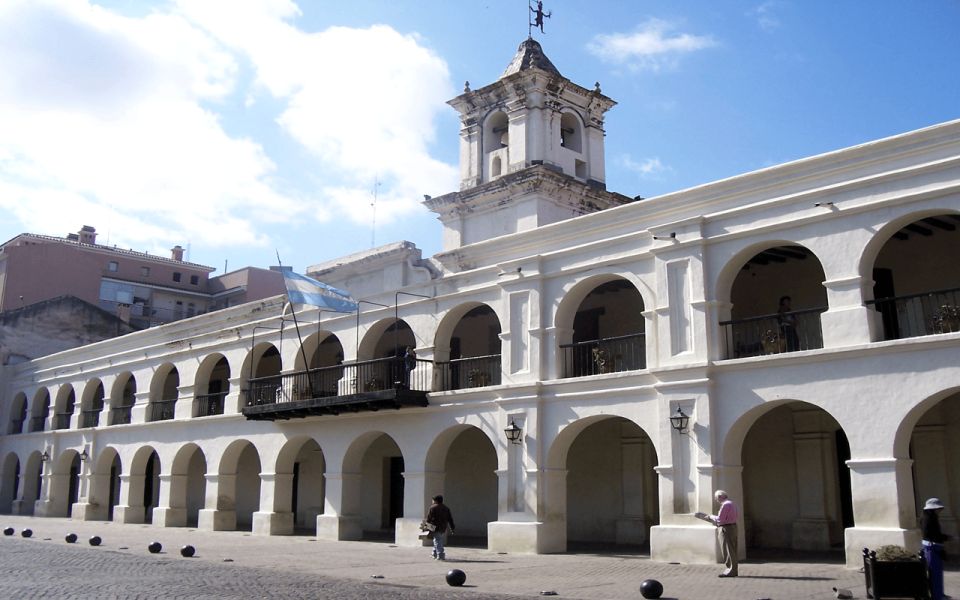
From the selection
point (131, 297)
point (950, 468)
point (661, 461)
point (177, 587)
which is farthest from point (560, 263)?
point (131, 297)

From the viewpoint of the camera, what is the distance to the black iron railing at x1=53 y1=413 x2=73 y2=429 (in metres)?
33.9

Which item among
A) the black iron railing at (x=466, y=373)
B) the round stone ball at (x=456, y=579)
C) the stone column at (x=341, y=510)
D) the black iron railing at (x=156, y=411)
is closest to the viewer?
the round stone ball at (x=456, y=579)

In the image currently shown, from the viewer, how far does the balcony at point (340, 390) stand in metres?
20.1

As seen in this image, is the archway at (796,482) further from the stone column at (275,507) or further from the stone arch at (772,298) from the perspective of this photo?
the stone column at (275,507)

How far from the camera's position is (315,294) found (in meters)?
21.1

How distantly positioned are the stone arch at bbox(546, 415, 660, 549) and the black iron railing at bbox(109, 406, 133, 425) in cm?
1687

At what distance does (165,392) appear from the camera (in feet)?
113

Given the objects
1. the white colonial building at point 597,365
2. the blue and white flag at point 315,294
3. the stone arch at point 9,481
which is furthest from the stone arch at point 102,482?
the blue and white flag at point 315,294

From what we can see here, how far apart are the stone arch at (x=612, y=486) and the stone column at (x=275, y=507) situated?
763cm

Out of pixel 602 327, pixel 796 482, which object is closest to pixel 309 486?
pixel 602 327

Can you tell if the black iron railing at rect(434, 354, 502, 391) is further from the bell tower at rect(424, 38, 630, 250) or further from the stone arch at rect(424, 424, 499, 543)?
the bell tower at rect(424, 38, 630, 250)

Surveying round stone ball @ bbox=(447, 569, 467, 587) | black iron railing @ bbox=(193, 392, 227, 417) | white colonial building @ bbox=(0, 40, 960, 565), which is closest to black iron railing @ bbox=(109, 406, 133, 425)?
white colonial building @ bbox=(0, 40, 960, 565)

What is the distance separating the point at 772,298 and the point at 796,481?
12.9 feet

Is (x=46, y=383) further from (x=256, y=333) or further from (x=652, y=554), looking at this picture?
(x=652, y=554)
